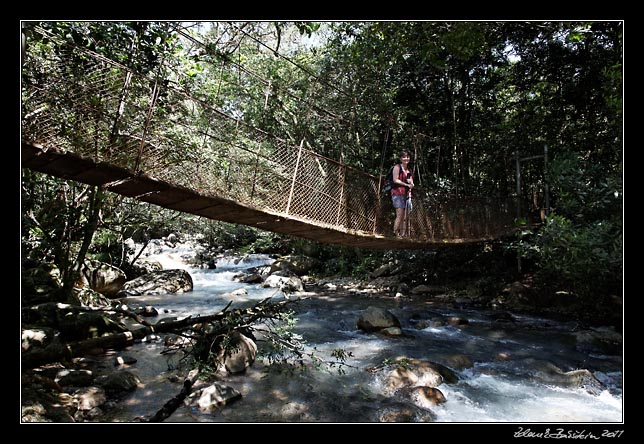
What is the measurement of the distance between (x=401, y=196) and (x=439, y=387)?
1.92 m

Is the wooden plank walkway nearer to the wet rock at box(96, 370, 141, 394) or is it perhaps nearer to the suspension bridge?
the suspension bridge

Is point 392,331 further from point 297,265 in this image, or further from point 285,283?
point 297,265

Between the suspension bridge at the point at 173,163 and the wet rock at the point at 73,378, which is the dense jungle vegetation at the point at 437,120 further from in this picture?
the wet rock at the point at 73,378

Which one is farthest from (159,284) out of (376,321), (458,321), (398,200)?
(458,321)

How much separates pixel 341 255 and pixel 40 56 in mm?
7674

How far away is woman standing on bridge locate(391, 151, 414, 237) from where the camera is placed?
4.20 m

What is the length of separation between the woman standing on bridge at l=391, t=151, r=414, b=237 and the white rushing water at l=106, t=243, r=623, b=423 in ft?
3.85

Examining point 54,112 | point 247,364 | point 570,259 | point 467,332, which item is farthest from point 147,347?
point 570,259

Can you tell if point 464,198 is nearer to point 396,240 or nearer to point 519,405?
point 396,240

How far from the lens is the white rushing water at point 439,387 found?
2.60 meters

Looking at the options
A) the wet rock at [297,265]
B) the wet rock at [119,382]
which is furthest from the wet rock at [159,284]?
the wet rock at [119,382]

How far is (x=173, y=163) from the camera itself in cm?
256

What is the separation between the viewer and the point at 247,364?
3.24m

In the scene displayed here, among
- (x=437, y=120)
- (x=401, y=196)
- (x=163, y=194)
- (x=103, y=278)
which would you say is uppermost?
(x=437, y=120)
